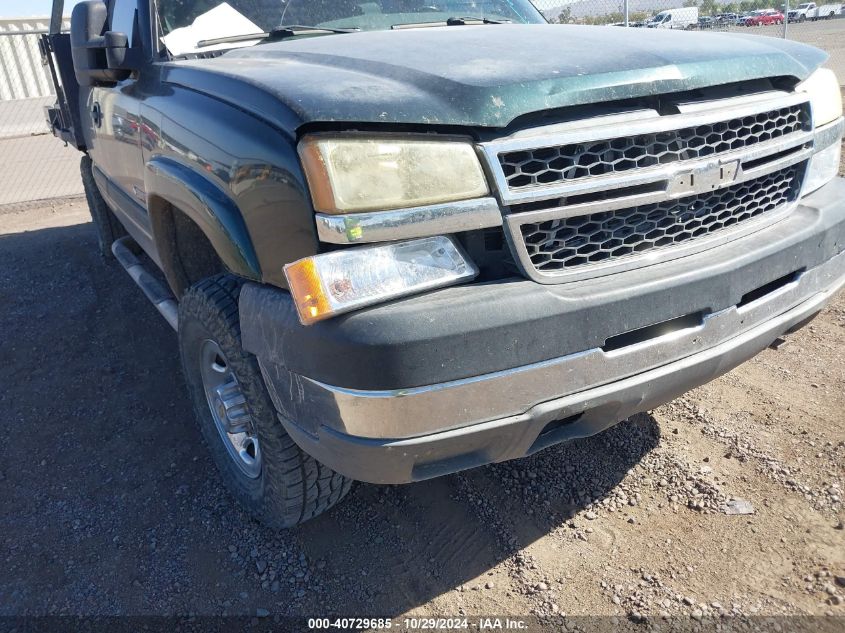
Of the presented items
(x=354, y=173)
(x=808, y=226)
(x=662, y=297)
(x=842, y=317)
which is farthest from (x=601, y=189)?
(x=842, y=317)

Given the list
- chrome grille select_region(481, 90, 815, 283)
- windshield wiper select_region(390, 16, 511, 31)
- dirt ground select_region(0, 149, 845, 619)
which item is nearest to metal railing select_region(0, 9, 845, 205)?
windshield wiper select_region(390, 16, 511, 31)

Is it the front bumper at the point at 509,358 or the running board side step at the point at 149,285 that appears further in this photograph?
the running board side step at the point at 149,285

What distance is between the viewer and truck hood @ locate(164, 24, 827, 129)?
1.76 meters

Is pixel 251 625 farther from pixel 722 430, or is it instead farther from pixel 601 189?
pixel 722 430

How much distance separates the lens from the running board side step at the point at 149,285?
10.7 feet

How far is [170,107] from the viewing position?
8.27 feet

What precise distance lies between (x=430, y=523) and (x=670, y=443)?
105cm

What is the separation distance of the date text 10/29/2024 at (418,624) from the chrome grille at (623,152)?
1.30 metres

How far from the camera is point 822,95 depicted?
2.41m

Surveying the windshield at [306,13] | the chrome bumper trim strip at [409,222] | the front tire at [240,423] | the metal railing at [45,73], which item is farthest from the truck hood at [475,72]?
the metal railing at [45,73]

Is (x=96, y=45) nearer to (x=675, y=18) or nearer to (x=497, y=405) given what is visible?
(x=497, y=405)

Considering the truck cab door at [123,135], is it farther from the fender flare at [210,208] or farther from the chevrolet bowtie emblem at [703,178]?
the chevrolet bowtie emblem at [703,178]

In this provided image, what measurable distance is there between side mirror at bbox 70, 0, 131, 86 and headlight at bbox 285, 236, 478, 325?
76.1 inches

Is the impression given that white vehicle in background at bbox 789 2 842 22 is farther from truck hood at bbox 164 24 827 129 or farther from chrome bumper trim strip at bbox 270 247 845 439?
chrome bumper trim strip at bbox 270 247 845 439
